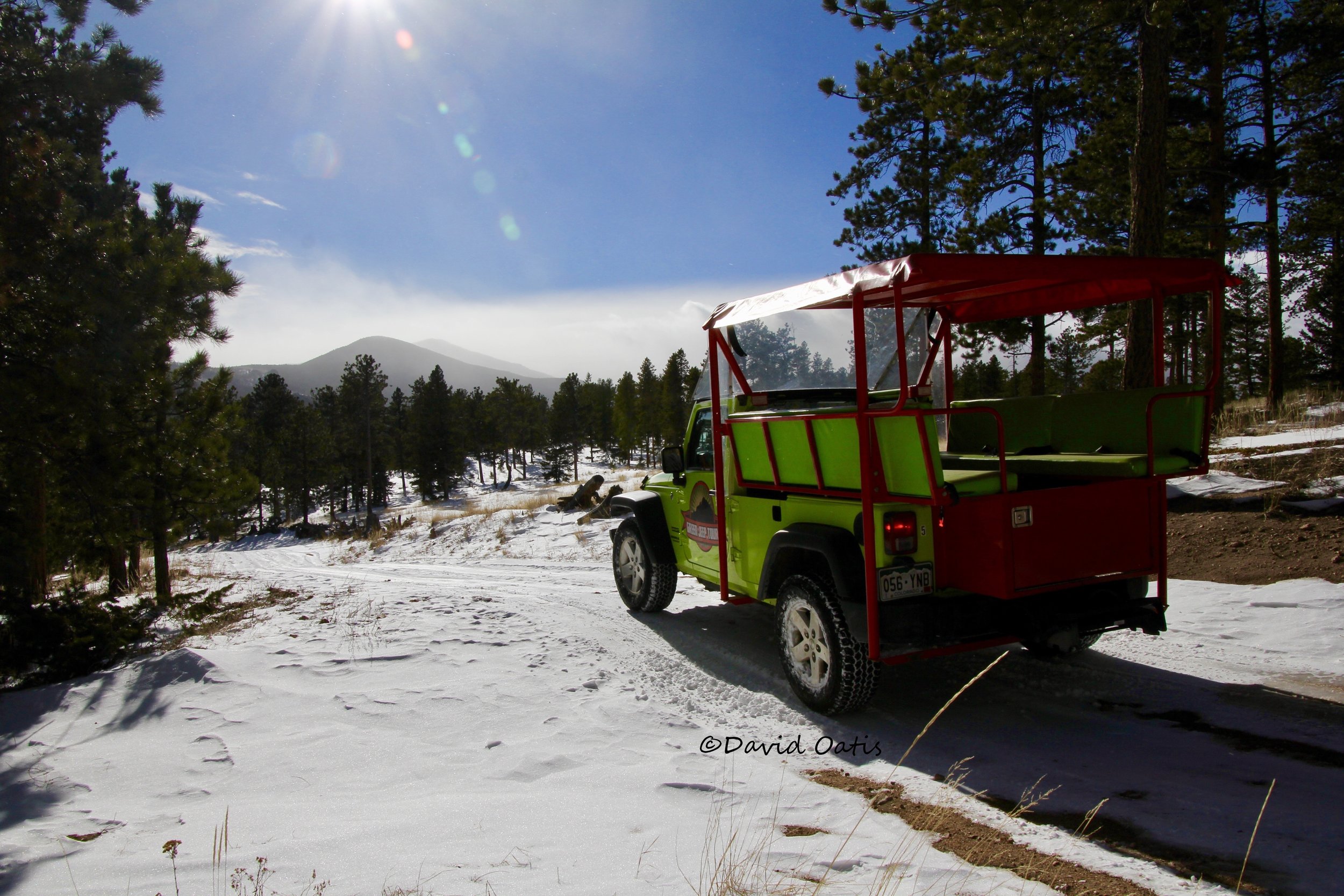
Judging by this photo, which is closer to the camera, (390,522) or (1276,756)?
(1276,756)

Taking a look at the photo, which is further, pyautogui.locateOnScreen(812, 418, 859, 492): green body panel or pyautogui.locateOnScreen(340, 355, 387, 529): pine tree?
pyautogui.locateOnScreen(340, 355, 387, 529): pine tree

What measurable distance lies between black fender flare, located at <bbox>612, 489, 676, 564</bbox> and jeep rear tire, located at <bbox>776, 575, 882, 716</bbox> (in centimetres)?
245

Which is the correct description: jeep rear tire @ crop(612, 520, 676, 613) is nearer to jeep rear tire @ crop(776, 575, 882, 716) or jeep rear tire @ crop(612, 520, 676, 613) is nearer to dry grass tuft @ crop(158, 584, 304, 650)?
jeep rear tire @ crop(776, 575, 882, 716)

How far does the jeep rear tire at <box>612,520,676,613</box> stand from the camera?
7.38 meters

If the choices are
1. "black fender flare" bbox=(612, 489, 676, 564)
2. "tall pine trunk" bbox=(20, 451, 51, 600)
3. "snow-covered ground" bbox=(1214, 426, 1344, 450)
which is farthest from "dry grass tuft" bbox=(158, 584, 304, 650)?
"snow-covered ground" bbox=(1214, 426, 1344, 450)

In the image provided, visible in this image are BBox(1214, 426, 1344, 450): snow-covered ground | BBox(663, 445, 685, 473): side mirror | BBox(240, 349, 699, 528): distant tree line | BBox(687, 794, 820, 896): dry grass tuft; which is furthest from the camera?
BBox(240, 349, 699, 528): distant tree line

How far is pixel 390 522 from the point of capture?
25.6m

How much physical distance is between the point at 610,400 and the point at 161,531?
82.5m

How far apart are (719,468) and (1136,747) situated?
326cm

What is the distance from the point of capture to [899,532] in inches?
168

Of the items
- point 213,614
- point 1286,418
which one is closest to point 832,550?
point 213,614

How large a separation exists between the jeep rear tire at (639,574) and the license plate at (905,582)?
11.1ft

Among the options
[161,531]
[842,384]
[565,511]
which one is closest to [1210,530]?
[842,384]

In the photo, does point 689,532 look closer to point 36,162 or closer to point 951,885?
point 951,885
